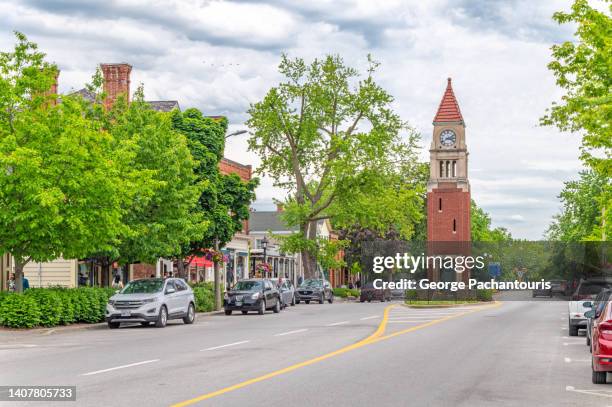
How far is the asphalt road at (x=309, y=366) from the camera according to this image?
12.4m

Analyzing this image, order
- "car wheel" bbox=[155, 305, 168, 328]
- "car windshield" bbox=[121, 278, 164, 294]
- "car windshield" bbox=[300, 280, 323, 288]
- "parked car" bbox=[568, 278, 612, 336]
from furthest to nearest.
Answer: "car windshield" bbox=[300, 280, 323, 288] → "car windshield" bbox=[121, 278, 164, 294] → "car wheel" bbox=[155, 305, 168, 328] → "parked car" bbox=[568, 278, 612, 336]

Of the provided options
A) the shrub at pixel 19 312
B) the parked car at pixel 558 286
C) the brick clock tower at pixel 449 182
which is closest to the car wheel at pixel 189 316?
the shrub at pixel 19 312

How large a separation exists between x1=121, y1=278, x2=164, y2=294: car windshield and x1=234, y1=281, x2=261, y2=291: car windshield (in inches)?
406

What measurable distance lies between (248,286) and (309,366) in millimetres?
26415

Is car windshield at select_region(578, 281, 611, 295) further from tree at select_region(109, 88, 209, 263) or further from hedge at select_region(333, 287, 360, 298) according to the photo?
hedge at select_region(333, 287, 360, 298)

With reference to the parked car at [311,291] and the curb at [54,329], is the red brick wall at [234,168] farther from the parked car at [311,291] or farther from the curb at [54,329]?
the curb at [54,329]

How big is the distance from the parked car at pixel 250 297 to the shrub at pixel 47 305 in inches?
489

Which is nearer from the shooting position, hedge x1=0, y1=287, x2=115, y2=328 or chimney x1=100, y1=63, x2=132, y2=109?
hedge x1=0, y1=287, x2=115, y2=328

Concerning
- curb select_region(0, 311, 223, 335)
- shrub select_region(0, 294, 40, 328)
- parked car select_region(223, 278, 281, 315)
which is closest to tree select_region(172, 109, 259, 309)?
parked car select_region(223, 278, 281, 315)

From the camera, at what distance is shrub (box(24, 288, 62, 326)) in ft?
95.6

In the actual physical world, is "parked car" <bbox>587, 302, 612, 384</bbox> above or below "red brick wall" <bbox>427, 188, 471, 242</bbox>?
below

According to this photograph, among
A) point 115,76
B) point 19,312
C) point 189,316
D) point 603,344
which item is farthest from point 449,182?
point 603,344

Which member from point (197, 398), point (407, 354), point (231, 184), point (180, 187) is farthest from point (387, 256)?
point (197, 398)

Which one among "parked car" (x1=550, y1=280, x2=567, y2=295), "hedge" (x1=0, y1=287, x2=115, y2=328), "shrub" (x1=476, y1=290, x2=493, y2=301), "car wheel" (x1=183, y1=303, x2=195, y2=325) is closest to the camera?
"hedge" (x1=0, y1=287, x2=115, y2=328)
